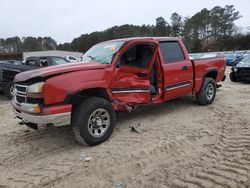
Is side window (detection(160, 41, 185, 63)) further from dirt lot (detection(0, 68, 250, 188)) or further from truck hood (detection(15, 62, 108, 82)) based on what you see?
truck hood (detection(15, 62, 108, 82))

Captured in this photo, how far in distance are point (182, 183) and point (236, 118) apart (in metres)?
3.52

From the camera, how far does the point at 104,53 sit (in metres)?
6.01

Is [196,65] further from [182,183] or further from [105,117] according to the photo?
[182,183]

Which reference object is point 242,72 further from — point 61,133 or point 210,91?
point 61,133

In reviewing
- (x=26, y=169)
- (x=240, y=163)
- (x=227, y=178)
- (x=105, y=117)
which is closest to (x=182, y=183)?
(x=227, y=178)

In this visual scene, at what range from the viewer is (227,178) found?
3738 mm

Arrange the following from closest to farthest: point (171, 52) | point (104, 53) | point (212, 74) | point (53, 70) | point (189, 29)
→ point (53, 70), point (104, 53), point (171, 52), point (212, 74), point (189, 29)

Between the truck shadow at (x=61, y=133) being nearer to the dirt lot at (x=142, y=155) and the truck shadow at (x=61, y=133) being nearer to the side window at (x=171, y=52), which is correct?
the dirt lot at (x=142, y=155)

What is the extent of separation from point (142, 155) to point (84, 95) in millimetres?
1548

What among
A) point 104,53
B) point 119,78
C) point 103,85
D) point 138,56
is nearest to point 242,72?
point 138,56

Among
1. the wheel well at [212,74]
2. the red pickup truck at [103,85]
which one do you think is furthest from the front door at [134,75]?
the wheel well at [212,74]

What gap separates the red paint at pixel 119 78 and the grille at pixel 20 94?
0.14 metres

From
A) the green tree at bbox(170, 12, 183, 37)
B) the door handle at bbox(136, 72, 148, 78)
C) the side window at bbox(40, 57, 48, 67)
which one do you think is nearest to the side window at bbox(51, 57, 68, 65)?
the side window at bbox(40, 57, 48, 67)

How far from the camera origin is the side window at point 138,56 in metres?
5.91
